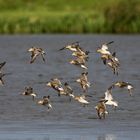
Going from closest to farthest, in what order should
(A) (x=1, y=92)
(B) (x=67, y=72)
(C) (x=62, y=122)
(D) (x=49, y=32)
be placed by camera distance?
1. (C) (x=62, y=122)
2. (A) (x=1, y=92)
3. (B) (x=67, y=72)
4. (D) (x=49, y=32)

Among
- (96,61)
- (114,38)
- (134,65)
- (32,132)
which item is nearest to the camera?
(32,132)

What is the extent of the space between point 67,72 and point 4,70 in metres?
2.49

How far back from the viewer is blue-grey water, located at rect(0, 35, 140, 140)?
21.3 metres

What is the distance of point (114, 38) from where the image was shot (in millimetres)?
58688

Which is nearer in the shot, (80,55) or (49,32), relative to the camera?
(80,55)

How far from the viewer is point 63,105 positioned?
2659 centimetres

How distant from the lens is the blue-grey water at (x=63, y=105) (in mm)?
21328

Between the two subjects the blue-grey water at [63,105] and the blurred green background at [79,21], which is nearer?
the blue-grey water at [63,105]

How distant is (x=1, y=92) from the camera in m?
29.5

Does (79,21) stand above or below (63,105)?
below

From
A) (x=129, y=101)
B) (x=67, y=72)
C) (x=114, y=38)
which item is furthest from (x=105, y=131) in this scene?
(x=114, y=38)

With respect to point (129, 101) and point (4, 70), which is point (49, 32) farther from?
point (129, 101)

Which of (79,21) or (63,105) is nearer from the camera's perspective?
(63,105)

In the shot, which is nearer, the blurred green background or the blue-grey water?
the blue-grey water
